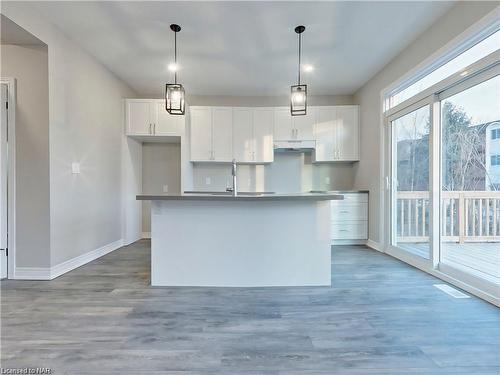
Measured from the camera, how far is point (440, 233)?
314 cm

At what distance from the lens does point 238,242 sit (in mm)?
2770

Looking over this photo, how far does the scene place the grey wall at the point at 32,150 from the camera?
294cm

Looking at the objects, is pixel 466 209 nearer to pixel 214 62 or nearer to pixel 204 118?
pixel 214 62

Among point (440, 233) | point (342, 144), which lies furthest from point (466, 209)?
point (342, 144)

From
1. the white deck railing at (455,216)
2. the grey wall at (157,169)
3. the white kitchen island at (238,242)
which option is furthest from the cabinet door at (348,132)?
the grey wall at (157,169)

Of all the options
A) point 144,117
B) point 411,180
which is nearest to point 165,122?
point 144,117

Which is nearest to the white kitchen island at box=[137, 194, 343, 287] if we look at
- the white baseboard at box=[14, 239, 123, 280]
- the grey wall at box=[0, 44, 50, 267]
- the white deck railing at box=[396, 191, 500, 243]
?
the white baseboard at box=[14, 239, 123, 280]

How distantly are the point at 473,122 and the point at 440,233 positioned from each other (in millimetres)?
1268

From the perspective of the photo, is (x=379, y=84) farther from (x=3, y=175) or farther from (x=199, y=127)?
(x=3, y=175)

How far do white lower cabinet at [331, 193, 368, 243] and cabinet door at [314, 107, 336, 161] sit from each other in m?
0.90

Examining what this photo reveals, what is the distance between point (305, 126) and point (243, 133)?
3.88 feet

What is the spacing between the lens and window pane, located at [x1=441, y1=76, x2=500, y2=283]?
250cm

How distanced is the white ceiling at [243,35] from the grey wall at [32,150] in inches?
23.7

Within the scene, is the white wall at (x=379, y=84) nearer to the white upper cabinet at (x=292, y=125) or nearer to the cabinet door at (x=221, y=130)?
the white upper cabinet at (x=292, y=125)
